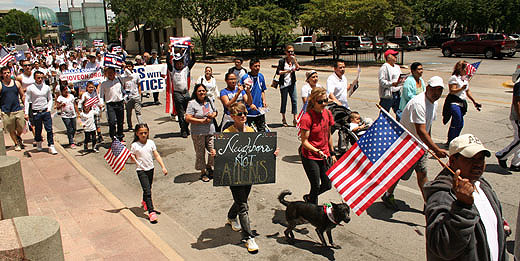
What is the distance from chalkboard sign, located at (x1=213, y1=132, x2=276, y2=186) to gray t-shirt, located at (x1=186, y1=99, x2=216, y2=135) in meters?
2.25

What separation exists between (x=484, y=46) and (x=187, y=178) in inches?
1230

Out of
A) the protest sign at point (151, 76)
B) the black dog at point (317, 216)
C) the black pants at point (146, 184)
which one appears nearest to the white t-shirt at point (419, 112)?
the black dog at point (317, 216)

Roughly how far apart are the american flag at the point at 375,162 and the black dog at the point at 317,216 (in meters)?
0.27

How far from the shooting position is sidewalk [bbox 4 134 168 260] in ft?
16.4

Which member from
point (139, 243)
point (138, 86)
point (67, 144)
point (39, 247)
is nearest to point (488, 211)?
point (39, 247)

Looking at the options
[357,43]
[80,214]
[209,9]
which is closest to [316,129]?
[80,214]

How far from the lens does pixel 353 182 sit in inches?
176

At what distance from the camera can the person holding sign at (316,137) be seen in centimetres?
515

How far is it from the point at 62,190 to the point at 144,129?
2314 millimetres

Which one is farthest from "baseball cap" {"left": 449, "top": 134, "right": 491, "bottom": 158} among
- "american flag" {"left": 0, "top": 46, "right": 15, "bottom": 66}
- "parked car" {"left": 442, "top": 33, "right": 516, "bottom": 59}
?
"parked car" {"left": 442, "top": 33, "right": 516, "bottom": 59}

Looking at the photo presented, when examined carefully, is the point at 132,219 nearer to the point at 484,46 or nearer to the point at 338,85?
the point at 338,85

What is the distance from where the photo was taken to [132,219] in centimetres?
592

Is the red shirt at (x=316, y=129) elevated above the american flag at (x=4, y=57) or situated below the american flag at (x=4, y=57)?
below

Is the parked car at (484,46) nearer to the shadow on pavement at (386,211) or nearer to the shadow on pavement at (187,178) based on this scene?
the shadow on pavement at (386,211)
